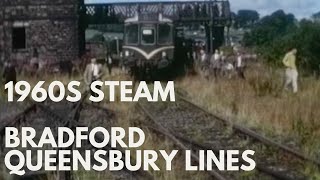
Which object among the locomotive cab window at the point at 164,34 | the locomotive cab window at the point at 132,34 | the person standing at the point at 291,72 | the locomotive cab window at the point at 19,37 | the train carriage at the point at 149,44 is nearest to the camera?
the person standing at the point at 291,72

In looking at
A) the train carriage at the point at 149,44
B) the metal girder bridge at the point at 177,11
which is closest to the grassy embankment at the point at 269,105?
the train carriage at the point at 149,44

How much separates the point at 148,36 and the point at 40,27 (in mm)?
8150

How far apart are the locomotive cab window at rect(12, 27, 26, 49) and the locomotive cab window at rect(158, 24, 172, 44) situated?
9288mm

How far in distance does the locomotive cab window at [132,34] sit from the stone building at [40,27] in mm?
6436

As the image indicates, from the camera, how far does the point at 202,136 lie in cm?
1417

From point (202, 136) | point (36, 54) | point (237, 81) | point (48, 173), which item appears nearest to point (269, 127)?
point (202, 136)

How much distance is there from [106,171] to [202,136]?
16.2 feet

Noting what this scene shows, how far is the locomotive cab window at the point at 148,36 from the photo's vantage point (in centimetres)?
3152

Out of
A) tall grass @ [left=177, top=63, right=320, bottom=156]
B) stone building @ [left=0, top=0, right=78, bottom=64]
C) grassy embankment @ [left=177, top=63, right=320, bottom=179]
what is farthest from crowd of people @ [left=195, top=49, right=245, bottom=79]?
stone building @ [left=0, top=0, right=78, bottom=64]

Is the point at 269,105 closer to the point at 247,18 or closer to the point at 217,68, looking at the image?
the point at 217,68

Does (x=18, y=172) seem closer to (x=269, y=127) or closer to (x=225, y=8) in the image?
(x=269, y=127)

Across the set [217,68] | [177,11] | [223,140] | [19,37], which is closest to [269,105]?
[223,140]

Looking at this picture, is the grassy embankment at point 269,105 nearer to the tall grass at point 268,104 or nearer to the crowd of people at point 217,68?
the tall grass at point 268,104

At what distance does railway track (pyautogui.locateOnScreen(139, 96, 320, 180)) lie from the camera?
10.1m
